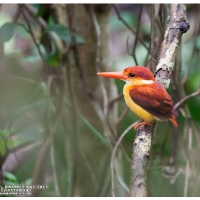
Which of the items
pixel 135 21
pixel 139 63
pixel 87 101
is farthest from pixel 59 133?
pixel 135 21

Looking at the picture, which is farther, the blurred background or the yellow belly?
the blurred background

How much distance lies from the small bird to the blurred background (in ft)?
0.58

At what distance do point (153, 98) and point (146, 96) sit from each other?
0.02 meters

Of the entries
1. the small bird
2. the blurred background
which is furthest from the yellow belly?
the blurred background

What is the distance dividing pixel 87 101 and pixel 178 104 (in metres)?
0.30

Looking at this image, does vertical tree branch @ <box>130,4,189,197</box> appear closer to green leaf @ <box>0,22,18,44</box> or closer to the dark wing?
the dark wing

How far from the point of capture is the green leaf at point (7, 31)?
1.15 metres

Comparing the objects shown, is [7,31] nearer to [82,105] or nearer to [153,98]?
[82,105]

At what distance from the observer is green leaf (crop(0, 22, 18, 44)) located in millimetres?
1149

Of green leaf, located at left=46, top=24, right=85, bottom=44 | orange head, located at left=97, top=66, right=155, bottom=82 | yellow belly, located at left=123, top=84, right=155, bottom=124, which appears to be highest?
green leaf, located at left=46, top=24, right=85, bottom=44

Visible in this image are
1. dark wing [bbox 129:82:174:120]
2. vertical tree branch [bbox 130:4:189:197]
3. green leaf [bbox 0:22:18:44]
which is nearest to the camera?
vertical tree branch [bbox 130:4:189:197]

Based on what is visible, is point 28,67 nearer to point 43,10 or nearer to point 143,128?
point 43,10

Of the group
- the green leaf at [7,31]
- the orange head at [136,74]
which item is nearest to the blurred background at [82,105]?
the green leaf at [7,31]

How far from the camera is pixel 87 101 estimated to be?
1.28 m
